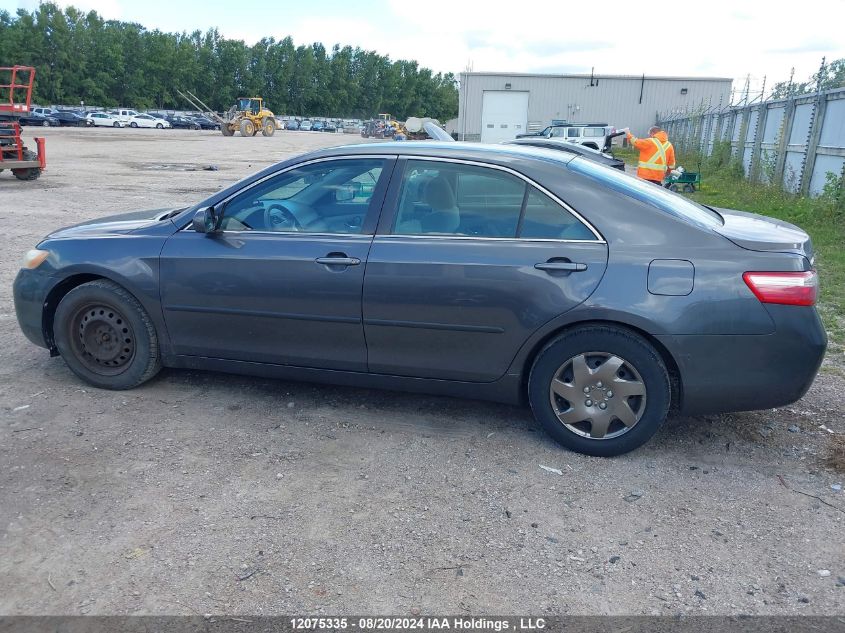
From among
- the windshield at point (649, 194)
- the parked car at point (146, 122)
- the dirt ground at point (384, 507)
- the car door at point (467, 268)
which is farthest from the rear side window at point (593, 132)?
the parked car at point (146, 122)

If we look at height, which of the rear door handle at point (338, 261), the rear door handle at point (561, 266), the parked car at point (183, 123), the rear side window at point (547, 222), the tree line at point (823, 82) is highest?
the tree line at point (823, 82)

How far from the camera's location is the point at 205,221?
167 inches

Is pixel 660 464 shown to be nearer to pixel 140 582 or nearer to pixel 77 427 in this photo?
pixel 140 582

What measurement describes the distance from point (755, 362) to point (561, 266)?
108cm

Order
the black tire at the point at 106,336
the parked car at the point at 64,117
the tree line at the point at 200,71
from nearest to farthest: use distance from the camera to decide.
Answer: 1. the black tire at the point at 106,336
2. the parked car at the point at 64,117
3. the tree line at the point at 200,71

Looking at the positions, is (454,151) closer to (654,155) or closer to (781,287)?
(781,287)

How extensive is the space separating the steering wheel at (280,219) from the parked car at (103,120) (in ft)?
223

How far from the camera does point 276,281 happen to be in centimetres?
410

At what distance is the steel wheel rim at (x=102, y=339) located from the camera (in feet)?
14.8

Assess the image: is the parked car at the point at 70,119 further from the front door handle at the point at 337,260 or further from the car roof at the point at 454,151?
the front door handle at the point at 337,260

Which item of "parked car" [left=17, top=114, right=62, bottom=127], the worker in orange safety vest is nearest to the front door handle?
the worker in orange safety vest

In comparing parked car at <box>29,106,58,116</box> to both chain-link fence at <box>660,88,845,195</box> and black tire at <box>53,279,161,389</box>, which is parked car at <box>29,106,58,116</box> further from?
black tire at <box>53,279,161,389</box>

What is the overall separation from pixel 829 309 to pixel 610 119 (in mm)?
44045

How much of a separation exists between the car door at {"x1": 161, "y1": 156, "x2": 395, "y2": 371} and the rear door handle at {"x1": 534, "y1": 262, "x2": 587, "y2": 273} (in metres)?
1.00
